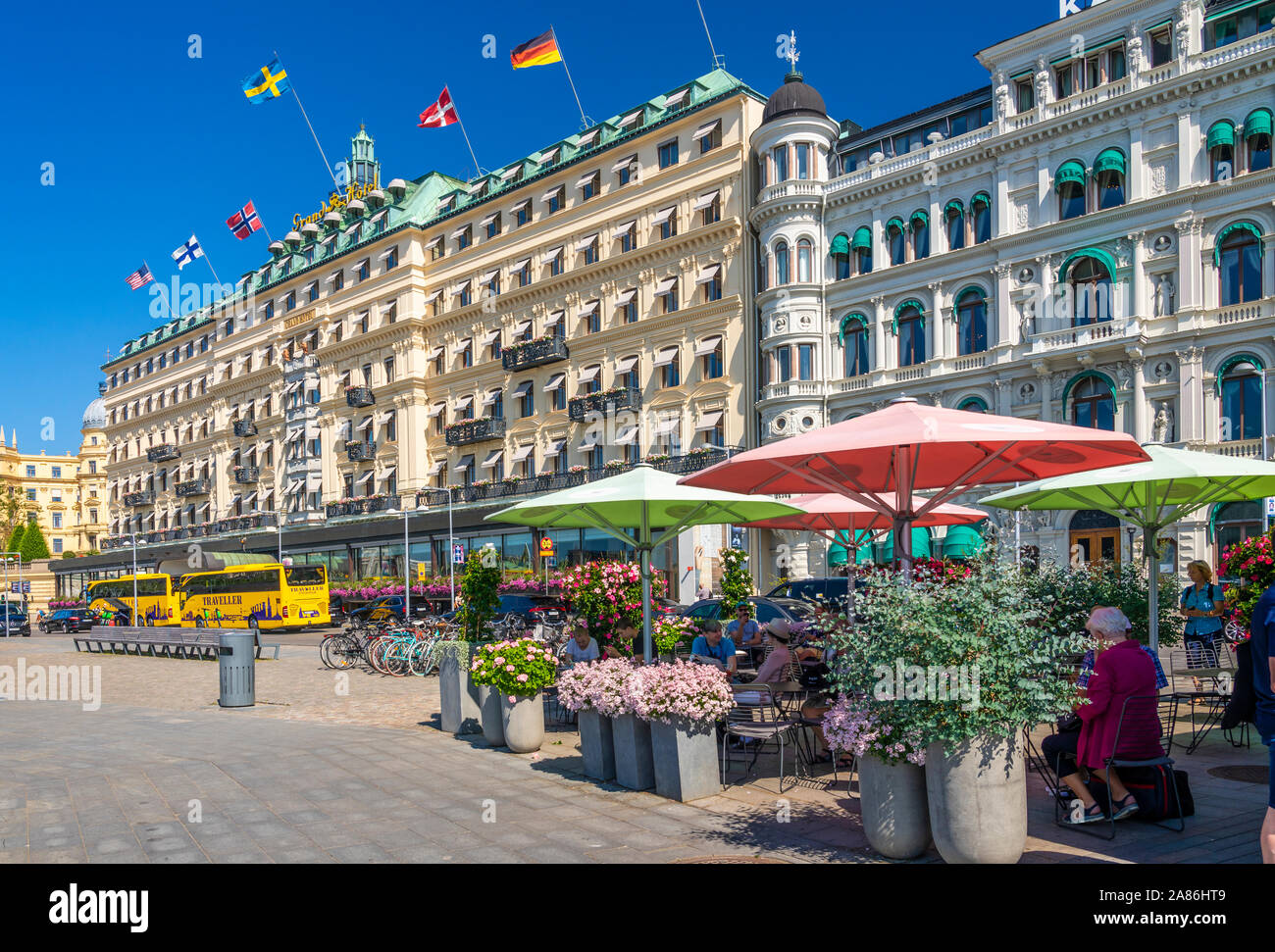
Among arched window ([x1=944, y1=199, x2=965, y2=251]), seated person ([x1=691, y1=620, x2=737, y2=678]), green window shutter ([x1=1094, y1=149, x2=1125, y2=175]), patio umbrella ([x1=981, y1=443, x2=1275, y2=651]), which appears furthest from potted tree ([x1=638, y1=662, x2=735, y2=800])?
arched window ([x1=944, y1=199, x2=965, y2=251])

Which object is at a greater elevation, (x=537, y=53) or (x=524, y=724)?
(x=537, y=53)

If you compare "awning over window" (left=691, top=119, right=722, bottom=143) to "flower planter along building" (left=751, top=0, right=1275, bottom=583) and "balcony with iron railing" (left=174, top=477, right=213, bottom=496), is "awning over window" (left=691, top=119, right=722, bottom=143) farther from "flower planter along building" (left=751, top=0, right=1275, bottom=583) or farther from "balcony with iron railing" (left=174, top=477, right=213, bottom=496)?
"balcony with iron railing" (left=174, top=477, right=213, bottom=496)

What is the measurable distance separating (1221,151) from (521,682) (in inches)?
1099

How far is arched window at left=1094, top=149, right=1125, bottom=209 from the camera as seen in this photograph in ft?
95.5

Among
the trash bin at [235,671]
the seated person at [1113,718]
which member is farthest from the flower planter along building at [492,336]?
the seated person at [1113,718]

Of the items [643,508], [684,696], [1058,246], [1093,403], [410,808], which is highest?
[1058,246]

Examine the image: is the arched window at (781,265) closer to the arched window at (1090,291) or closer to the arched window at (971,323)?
the arched window at (971,323)

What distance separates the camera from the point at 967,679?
568 cm

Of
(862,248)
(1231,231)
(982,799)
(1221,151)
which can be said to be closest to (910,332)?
(862,248)

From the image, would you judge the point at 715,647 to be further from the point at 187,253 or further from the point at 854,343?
the point at 187,253

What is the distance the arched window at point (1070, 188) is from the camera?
3000cm

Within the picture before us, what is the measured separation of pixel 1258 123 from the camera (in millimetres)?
26312
